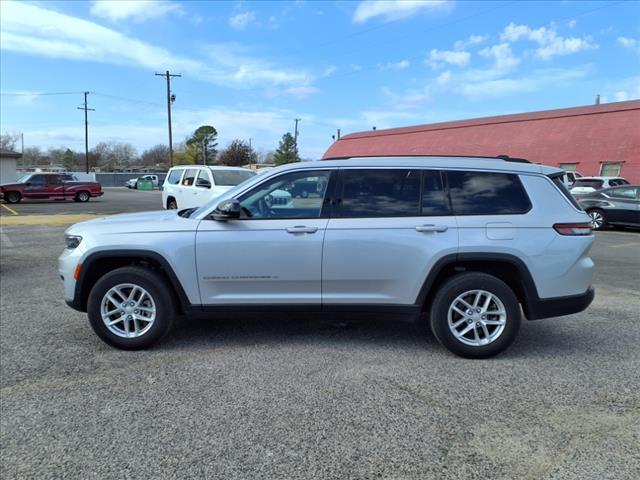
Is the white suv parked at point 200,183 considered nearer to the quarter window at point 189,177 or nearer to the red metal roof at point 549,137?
the quarter window at point 189,177

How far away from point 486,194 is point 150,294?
10.1ft

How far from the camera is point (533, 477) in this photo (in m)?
2.70

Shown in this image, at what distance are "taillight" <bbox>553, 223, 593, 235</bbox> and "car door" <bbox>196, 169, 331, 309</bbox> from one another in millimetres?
2011

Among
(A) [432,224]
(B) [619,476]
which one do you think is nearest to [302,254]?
(A) [432,224]

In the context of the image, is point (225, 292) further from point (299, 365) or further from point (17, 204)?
point (17, 204)

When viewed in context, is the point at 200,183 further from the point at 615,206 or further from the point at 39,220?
the point at 615,206

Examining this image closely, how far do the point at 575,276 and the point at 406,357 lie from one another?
1603 millimetres

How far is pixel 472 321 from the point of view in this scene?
4.32 m

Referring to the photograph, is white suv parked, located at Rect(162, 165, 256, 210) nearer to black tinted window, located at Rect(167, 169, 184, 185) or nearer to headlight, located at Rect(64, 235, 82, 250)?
black tinted window, located at Rect(167, 169, 184, 185)

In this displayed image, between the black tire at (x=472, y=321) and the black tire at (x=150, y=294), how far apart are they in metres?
2.36

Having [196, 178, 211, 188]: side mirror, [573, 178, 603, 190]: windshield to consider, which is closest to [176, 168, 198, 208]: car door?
[196, 178, 211, 188]: side mirror

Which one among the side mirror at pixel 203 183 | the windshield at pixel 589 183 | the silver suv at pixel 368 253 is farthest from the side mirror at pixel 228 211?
the windshield at pixel 589 183

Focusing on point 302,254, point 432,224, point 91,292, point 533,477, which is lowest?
point 533,477

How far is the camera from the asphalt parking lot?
2830 millimetres
